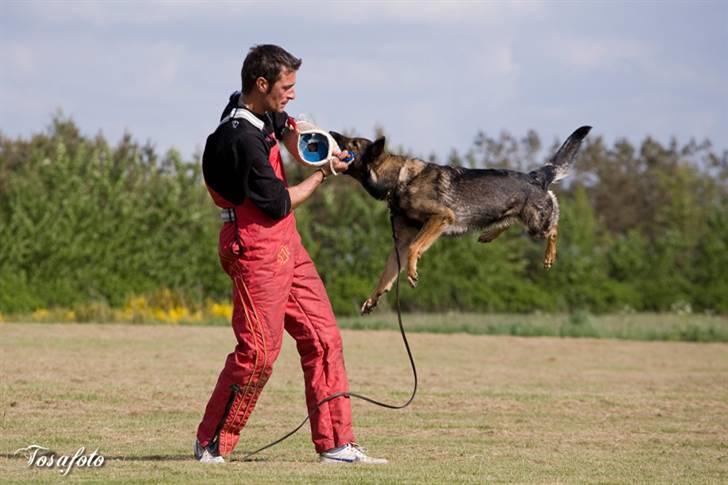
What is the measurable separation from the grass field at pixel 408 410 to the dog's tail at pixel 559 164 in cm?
207

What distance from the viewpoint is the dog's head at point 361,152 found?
816cm

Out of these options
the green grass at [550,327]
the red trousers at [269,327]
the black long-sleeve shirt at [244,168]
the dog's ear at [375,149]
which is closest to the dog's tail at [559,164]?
the dog's ear at [375,149]

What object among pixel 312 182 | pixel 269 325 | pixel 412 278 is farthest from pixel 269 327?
pixel 412 278

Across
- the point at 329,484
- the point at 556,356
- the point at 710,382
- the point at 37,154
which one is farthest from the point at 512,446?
the point at 37,154

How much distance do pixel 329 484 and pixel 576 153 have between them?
3332 millimetres

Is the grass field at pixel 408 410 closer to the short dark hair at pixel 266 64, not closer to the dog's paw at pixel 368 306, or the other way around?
the dog's paw at pixel 368 306

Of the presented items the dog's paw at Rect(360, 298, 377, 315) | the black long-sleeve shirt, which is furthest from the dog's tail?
the black long-sleeve shirt

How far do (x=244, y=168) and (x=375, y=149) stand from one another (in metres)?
1.49

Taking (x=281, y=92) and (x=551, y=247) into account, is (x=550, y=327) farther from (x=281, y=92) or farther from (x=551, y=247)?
(x=281, y=92)

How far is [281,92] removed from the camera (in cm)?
707

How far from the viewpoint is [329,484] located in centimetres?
666

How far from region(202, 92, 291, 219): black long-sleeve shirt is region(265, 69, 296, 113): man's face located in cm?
15

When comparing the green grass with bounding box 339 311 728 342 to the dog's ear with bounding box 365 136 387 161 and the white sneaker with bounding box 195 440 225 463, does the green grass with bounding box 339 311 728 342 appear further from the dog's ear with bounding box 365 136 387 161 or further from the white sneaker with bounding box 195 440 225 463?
the white sneaker with bounding box 195 440 225 463

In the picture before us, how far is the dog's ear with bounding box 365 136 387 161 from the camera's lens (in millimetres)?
8122
